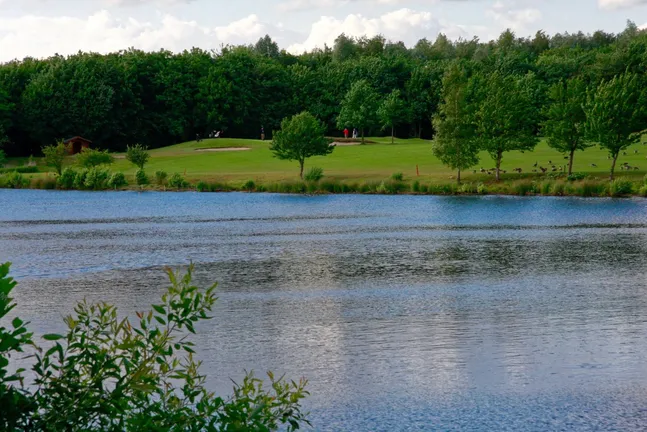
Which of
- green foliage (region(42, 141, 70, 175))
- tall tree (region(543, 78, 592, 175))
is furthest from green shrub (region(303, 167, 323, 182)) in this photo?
green foliage (region(42, 141, 70, 175))

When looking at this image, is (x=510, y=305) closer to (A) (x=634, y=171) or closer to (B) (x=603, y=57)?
(A) (x=634, y=171)

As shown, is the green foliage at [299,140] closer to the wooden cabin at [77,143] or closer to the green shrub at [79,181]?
the green shrub at [79,181]

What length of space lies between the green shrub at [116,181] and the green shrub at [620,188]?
4420cm

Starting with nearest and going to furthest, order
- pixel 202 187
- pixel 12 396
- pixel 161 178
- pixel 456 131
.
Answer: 1. pixel 12 396
2. pixel 456 131
3. pixel 202 187
4. pixel 161 178

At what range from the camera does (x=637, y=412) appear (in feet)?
54.9

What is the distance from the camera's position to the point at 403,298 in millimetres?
28438

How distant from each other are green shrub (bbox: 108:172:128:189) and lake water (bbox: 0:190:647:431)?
24351 mm

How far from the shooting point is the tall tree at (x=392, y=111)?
115938 mm

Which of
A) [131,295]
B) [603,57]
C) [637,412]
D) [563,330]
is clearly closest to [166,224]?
[131,295]

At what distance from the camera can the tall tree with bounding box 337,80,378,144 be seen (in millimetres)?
114875

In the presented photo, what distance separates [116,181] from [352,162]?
→ 2389cm

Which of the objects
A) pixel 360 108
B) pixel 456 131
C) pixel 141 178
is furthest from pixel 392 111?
pixel 141 178

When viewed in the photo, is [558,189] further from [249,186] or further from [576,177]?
[249,186]

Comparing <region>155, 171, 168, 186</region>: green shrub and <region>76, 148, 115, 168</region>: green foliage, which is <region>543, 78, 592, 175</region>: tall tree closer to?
<region>155, 171, 168, 186</region>: green shrub
